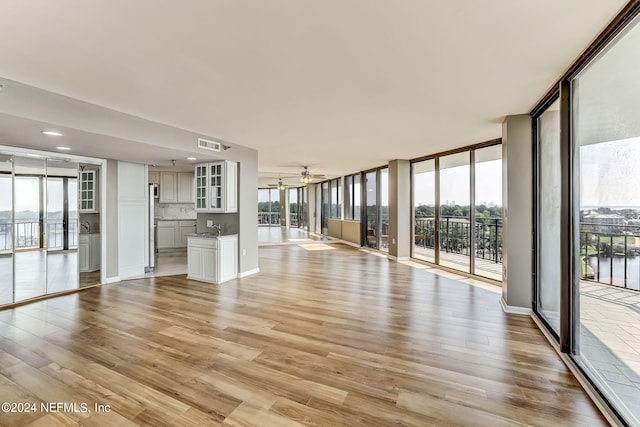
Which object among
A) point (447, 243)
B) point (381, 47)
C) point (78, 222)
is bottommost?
point (447, 243)

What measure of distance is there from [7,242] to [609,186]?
7230mm

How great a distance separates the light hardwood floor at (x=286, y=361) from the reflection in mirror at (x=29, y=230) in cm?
52

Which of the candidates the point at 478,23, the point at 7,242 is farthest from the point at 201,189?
the point at 478,23

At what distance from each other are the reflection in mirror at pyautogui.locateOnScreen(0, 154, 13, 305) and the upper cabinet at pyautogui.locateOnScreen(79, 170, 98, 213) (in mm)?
901

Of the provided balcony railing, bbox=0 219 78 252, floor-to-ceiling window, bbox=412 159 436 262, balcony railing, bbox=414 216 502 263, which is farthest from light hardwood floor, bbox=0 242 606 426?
floor-to-ceiling window, bbox=412 159 436 262

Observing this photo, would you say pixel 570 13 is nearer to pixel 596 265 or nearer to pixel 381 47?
pixel 381 47

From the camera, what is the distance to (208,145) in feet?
15.9

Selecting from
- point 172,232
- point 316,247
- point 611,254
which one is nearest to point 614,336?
point 611,254

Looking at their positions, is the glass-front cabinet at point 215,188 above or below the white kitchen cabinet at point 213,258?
above

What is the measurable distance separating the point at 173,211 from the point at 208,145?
5080 mm

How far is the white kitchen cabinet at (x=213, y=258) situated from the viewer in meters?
5.27

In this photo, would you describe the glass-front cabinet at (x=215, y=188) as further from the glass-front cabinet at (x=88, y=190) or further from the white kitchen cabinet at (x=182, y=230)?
the white kitchen cabinet at (x=182, y=230)

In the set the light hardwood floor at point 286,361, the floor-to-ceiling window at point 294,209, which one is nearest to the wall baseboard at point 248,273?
A: the light hardwood floor at point 286,361

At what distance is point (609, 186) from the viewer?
2.12 m
